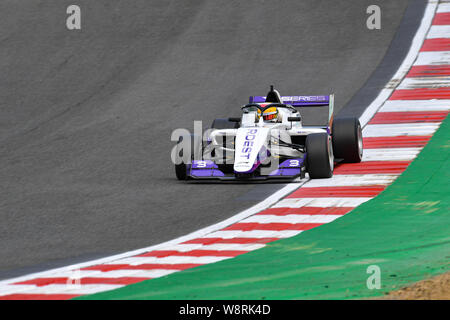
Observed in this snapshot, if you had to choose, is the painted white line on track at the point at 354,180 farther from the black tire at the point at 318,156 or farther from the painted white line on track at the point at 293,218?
the painted white line on track at the point at 293,218

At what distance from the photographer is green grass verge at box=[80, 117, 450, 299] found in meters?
7.79

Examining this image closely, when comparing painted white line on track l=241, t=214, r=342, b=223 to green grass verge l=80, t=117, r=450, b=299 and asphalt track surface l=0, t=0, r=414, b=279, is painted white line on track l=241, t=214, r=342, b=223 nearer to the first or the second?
green grass verge l=80, t=117, r=450, b=299

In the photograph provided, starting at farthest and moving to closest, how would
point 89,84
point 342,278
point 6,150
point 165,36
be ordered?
1. point 165,36
2. point 89,84
3. point 6,150
4. point 342,278

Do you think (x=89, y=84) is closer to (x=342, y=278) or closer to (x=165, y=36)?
(x=165, y=36)

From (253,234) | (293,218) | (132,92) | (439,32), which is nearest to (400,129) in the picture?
(293,218)

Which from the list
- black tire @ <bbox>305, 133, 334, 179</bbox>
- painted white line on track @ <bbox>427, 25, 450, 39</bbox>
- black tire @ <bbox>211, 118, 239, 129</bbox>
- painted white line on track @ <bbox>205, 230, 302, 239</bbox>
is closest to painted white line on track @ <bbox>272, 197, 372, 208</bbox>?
black tire @ <bbox>305, 133, 334, 179</bbox>

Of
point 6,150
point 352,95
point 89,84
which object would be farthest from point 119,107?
point 352,95

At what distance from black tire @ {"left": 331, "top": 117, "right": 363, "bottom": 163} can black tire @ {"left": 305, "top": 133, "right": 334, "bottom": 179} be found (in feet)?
3.98

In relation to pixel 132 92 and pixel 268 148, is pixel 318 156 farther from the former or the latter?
pixel 132 92

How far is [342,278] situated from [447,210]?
12.3 ft

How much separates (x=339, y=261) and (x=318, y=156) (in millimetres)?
5138

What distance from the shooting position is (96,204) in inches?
489

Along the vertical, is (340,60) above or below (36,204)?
above

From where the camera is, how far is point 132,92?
2200 centimetres
